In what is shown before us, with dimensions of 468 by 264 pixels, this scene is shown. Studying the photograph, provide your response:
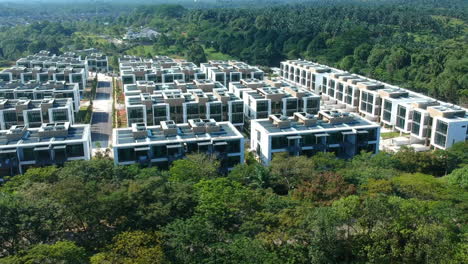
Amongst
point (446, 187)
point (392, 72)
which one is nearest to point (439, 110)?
point (446, 187)

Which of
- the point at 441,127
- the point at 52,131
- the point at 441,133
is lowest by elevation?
the point at 441,133

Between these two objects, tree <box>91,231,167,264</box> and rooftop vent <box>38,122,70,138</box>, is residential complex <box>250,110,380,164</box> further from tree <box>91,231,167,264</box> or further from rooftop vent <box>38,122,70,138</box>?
tree <box>91,231,167,264</box>

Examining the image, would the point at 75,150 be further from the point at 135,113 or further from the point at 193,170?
the point at 135,113

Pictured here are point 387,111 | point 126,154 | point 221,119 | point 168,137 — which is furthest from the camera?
point 387,111

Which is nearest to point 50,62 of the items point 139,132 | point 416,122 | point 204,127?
point 139,132

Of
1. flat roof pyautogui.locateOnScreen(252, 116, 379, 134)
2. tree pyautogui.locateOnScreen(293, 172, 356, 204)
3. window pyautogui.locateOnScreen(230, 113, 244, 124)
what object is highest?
flat roof pyautogui.locateOnScreen(252, 116, 379, 134)

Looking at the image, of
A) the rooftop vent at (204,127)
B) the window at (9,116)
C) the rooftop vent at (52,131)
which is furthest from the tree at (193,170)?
the window at (9,116)

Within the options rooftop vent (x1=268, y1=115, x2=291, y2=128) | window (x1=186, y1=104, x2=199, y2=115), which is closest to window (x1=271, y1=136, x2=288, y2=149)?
rooftop vent (x1=268, y1=115, x2=291, y2=128)

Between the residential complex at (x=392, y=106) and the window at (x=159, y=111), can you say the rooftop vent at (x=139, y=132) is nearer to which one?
the window at (x=159, y=111)
